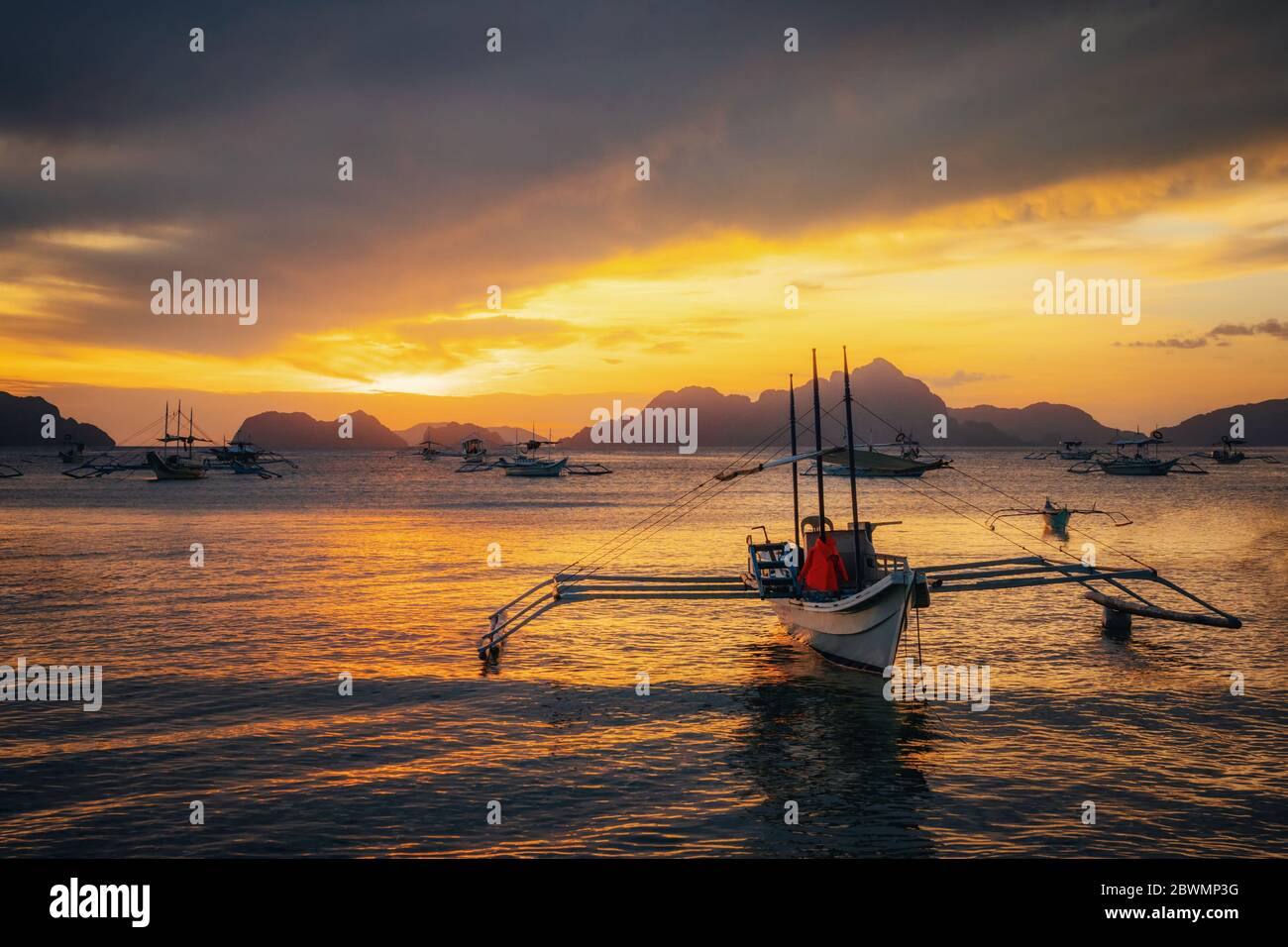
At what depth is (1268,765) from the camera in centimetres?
1580

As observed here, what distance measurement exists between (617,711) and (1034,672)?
11414 mm

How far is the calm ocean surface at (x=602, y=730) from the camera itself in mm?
13117

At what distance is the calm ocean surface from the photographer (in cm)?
1312

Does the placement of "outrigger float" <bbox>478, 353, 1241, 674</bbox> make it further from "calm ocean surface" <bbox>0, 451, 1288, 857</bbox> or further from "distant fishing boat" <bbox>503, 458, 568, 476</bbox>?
"distant fishing boat" <bbox>503, 458, 568, 476</bbox>

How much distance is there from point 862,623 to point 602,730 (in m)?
7.56

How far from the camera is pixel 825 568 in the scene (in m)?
24.1

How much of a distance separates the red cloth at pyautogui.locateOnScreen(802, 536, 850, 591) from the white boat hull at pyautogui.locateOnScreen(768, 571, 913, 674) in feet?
1.95

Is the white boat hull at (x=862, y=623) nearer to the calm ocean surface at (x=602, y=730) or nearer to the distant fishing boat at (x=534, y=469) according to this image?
the calm ocean surface at (x=602, y=730)

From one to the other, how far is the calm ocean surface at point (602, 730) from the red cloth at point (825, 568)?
2351 mm

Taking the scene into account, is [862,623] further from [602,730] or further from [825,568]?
[602,730]

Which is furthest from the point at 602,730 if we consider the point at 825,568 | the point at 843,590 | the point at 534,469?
the point at 534,469
